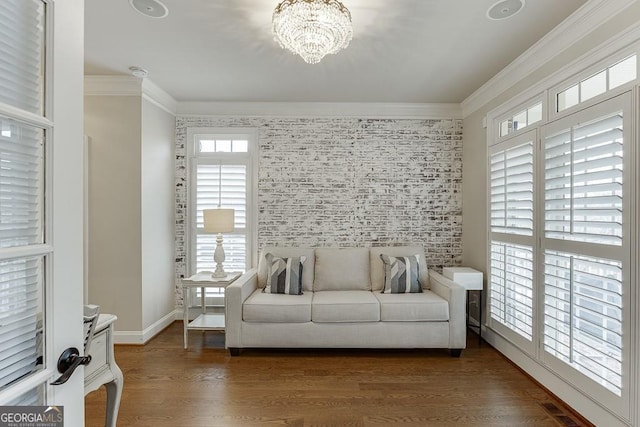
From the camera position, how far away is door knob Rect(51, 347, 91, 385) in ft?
2.85

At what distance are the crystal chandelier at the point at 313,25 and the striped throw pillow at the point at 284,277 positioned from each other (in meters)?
2.21

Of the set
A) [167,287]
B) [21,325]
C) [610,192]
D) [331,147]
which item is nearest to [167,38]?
[331,147]

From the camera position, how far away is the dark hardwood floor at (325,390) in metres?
2.24

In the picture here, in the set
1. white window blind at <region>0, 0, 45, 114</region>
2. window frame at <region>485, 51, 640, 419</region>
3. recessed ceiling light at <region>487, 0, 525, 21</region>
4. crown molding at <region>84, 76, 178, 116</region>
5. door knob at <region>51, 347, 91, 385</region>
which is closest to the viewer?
white window blind at <region>0, 0, 45, 114</region>

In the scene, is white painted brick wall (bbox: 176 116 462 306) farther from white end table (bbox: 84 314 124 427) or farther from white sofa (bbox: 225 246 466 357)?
white end table (bbox: 84 314 124 427)

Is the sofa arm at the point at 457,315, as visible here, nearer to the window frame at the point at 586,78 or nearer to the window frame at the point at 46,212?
the window frame at the point at 586,78

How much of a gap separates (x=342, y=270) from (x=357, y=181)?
3.78ft

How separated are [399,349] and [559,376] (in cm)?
136

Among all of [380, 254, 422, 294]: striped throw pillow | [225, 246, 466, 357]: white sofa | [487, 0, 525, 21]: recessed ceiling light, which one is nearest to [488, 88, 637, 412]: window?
[225, 246, 466, 357]: white sofa

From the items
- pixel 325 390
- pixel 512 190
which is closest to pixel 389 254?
pixel 512 190

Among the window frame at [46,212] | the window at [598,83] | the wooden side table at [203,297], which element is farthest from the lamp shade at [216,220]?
the window at [598,83]

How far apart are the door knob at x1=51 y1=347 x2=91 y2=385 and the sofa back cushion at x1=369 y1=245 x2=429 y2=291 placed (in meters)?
3.19

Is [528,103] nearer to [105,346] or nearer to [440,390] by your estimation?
[440,390]

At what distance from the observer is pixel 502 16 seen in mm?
2252
